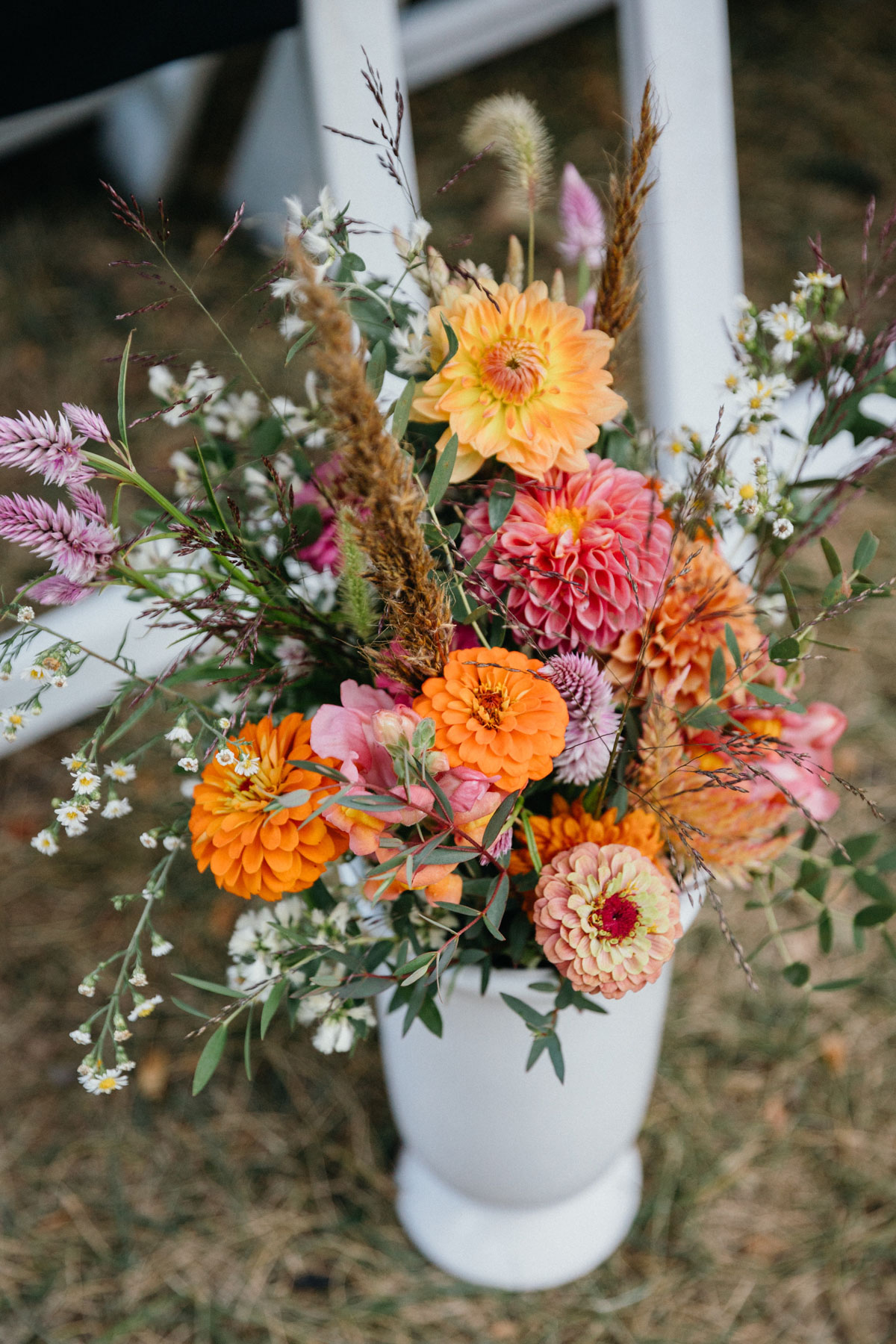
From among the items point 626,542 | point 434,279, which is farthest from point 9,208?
point 626,542

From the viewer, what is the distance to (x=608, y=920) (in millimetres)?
530

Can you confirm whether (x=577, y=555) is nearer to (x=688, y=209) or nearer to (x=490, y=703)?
(x=490, y=703)

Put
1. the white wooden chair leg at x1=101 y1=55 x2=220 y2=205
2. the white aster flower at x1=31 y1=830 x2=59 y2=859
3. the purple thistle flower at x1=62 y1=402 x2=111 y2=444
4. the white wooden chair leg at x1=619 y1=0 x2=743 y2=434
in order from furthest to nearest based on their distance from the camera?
the white wooden chair leg at x1=101 y1=55 x2=220 y2=205 → the white wooden chair leg at x1=619 y1=0 x2=743 y2=434 → the white aster flower at x1=31 y1=830 x2=59 y2=859 → the purple thistle flower at x1=62 y1=402 x2=111 y2=444

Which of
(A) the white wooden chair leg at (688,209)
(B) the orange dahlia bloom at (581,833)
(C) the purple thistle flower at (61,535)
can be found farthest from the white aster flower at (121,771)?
(A) the white wooden chair leg at (688,209)

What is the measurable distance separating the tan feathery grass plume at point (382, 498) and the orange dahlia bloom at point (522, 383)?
8cm

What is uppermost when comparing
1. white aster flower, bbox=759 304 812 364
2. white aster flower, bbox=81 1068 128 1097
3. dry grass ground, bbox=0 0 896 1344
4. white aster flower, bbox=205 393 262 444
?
white aster flower, bbox=759 304 812 364

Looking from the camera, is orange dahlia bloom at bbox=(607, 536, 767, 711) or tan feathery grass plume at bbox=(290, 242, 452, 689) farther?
orange dahlia bloom at bbox=(607, 536, 767, 711)

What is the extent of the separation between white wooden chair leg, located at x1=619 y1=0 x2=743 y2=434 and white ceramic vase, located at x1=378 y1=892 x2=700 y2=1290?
1.99ft

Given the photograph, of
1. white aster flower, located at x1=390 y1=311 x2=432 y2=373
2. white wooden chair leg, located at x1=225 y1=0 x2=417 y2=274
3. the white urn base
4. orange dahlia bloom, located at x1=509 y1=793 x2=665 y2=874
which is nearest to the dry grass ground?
the white urn base

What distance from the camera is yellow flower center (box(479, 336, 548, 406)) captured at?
53cm

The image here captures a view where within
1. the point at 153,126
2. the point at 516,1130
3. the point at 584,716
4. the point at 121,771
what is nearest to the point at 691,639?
the point at 584,716

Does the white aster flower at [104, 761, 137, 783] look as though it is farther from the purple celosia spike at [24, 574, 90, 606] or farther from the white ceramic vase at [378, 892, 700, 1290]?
the white ceramic vase at [378, 892, 700, 1290]

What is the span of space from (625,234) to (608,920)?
335mm

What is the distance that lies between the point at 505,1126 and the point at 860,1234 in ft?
1.41
